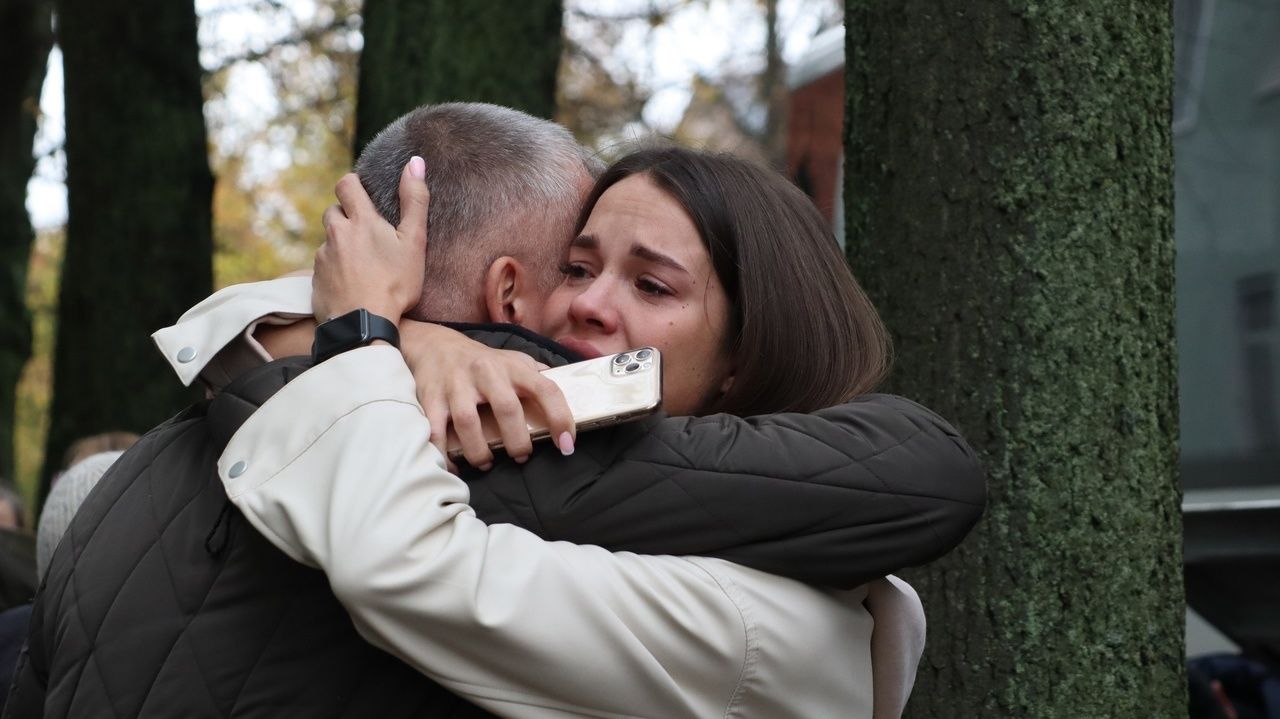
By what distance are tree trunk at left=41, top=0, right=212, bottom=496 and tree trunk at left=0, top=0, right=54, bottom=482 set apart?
10.8ft

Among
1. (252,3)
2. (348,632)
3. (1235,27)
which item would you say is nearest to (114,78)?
(252,3)

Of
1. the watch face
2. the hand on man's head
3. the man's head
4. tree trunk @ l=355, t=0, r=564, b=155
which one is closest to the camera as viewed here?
the watch face

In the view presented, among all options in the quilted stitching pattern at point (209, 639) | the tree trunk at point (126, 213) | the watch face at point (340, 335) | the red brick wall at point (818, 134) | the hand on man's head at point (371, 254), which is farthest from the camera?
the red brick wall at point (818, 134)

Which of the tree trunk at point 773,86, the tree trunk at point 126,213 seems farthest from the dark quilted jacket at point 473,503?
the tree trunk at point 773,86

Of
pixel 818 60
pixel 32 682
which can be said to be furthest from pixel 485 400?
pixel 818 60

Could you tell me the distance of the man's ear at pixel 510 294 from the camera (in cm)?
234

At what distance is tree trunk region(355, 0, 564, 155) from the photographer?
5.58m

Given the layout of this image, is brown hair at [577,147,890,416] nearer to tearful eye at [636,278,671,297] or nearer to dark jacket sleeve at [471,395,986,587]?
tearful eye at [636,278,671,297]

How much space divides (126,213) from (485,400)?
20.2ft

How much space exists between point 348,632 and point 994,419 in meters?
1.40

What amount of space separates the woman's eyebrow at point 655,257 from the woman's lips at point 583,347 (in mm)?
166

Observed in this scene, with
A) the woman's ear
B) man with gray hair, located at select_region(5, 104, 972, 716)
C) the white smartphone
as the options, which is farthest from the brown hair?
the white smartphone

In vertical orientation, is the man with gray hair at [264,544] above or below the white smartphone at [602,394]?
below

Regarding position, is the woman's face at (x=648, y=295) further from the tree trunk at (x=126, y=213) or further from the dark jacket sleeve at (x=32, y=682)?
the tree trunk at (x=126, y=213)
